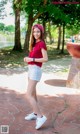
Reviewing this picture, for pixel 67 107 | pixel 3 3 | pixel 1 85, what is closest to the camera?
pixel 67 107

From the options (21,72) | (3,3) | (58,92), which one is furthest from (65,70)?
(3,3)

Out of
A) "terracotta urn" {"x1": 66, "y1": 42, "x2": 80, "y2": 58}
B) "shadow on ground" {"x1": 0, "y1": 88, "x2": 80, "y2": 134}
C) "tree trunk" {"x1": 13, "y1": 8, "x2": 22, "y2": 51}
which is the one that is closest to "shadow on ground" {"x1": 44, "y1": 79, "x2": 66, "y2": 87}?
"terracotta urn" {"x1": 66, "y1": 42, "x2": 80, "y2": 58}

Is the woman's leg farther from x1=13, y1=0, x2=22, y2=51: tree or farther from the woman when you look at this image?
x1=13, y1=0, x2=22, y2=51: tree

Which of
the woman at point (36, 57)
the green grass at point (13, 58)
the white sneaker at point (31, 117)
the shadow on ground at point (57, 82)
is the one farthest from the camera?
the green grass at point (13, 58)

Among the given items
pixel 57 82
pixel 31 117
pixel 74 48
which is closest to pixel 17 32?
pixel 57 82

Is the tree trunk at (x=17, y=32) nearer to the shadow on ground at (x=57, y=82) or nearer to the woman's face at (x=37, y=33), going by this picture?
the shadow on ground at (x=57, y=82)

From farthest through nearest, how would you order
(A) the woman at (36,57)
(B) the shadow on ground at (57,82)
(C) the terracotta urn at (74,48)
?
1. (B) the shadow on ground at (57,82)
2. (C) the terracotta urn at (74,48)
3. (A) the woman at (36,57)

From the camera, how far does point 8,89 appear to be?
727 centimetres

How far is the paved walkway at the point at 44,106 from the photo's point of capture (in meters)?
4.57

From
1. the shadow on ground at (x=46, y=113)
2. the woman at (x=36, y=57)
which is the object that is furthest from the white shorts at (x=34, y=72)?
the shadow on ground at (x=46, y=113)

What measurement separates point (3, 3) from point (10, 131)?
61.7ft

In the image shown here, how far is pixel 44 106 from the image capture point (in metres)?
5.78

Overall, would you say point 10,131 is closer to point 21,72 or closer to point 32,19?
point 21,72

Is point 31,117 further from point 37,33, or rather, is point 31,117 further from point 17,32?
point 17,32
